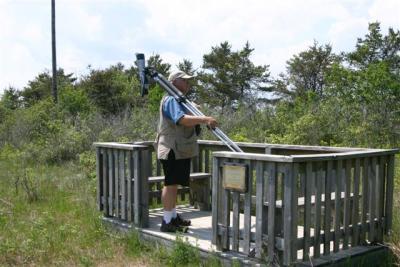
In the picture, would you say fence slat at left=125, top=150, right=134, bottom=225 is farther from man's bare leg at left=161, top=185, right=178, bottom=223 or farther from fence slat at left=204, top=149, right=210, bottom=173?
fence slat at left=204, top=149, right=210, bottom=173

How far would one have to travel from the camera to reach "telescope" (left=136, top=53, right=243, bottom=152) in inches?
220

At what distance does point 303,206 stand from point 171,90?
1.92 m

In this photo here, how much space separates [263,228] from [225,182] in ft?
1.84

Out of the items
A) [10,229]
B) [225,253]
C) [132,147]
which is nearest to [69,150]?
[10,229]

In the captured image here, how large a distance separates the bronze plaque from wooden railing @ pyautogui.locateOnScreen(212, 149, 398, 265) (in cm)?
5

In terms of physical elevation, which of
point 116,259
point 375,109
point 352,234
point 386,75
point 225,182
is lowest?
point 116,259

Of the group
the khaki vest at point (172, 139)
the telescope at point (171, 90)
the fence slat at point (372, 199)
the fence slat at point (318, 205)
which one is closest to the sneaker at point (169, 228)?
the khaki vest at point (172, 139)

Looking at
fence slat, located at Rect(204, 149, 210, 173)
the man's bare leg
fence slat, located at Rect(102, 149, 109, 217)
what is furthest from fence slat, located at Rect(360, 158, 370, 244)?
fence slat, located at Rect(102, 149, 109, 217)

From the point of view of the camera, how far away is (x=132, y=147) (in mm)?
6098

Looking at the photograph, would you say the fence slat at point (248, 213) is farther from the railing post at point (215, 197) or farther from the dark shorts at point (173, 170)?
the dark shorts at point (173, 170)

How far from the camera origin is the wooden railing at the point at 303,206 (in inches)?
178

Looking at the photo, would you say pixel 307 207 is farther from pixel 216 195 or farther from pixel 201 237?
pixel 201 237

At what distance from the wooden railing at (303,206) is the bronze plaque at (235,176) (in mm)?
48

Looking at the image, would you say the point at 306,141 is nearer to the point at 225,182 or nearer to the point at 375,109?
the point at 375,109
